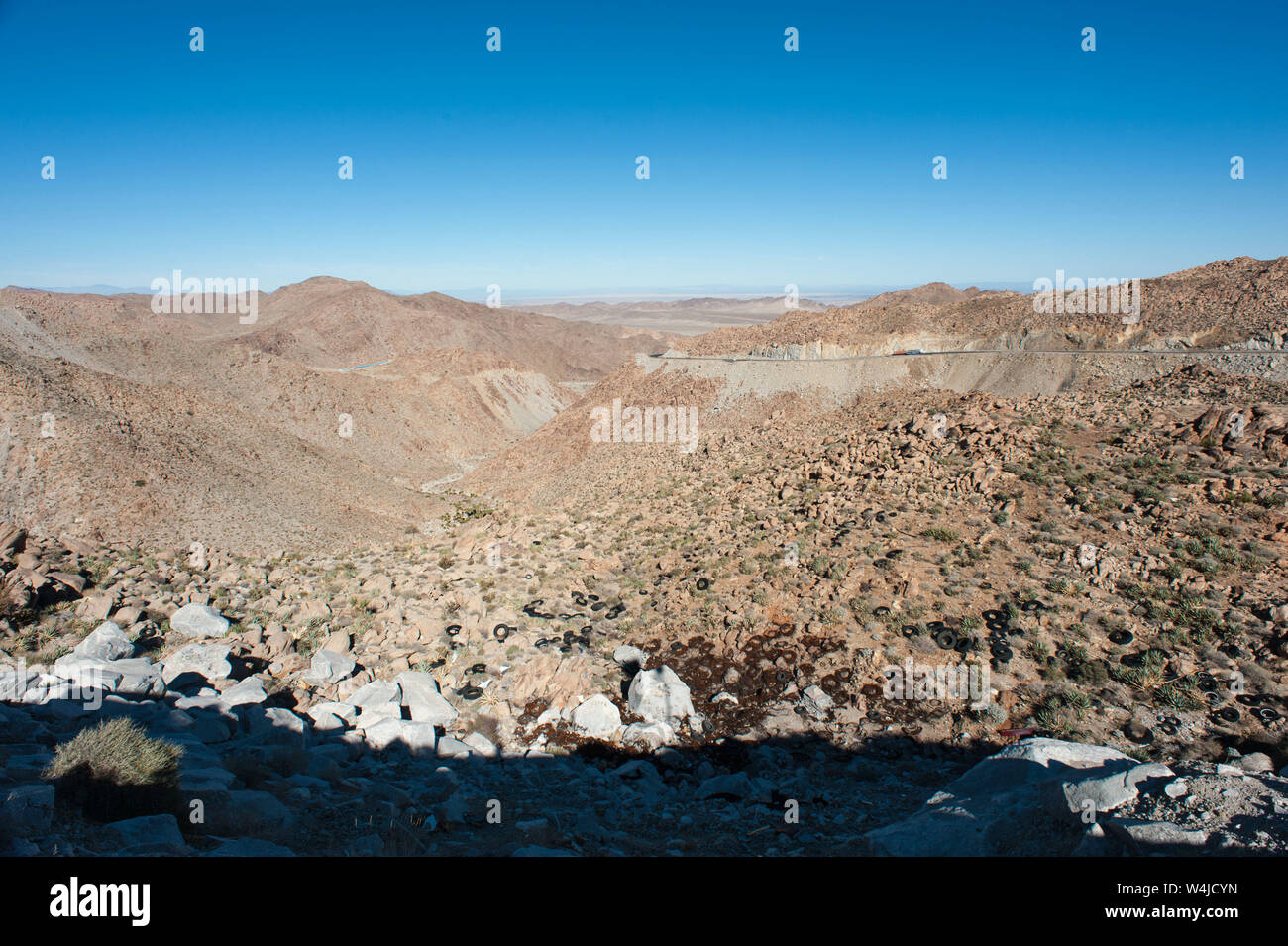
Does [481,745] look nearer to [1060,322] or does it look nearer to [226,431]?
[226,431]

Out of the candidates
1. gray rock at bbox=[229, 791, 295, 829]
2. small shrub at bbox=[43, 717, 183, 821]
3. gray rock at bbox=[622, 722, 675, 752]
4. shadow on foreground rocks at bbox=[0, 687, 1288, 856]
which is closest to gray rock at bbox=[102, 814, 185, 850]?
shadow on foreground rocks at bbox=[0, 687, 1288, 856]

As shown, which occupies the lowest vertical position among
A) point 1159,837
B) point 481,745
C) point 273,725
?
point 481,745

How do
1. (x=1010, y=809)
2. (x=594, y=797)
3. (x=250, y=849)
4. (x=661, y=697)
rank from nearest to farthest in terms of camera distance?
1. (x=250, y=849)
2. (x=1010, y=809)
3. (x=594, y=797)
4. (x=661, y=697)

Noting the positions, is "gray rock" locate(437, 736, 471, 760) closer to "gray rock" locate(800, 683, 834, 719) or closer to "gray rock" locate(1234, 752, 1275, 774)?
"gray rock" locate(800, 683, 834, 719)

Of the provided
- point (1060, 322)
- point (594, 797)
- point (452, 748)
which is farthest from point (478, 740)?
point (1060, 322)

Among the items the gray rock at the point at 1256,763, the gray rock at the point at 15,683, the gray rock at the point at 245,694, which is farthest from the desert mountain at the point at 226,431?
the gray rock at the point at 1256,763

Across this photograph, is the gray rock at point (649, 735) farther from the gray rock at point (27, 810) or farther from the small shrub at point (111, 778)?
the gray rock at point (27, 810)
